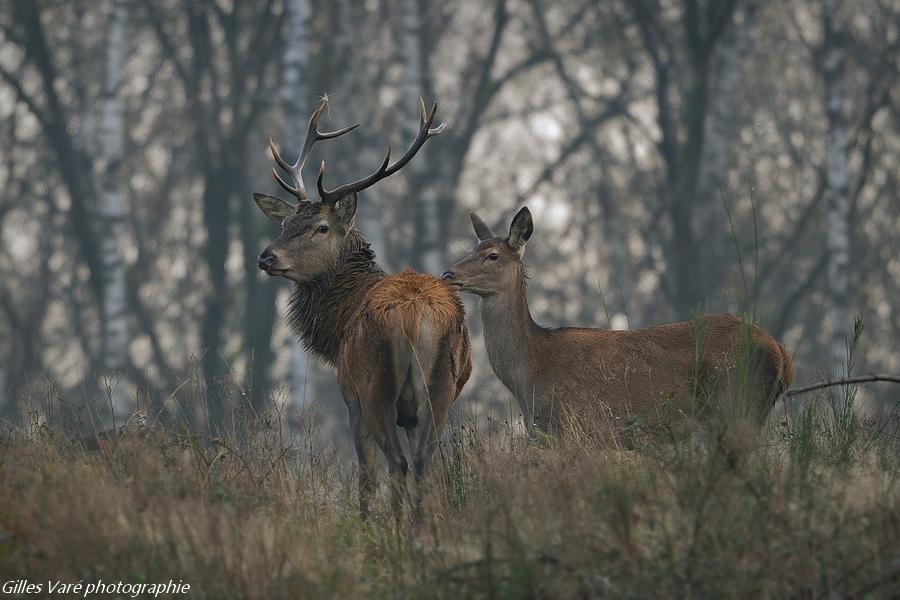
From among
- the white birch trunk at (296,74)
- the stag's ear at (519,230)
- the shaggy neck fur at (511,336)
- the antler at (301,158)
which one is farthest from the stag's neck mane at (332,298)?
the white birch trunk at (296,74)

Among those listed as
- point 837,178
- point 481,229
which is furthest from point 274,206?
point 837,178

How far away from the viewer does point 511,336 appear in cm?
892

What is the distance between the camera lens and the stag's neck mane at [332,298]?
825cm

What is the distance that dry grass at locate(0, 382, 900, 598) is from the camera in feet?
15.7

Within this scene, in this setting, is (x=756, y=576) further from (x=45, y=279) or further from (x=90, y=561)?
(x=45, y=279)

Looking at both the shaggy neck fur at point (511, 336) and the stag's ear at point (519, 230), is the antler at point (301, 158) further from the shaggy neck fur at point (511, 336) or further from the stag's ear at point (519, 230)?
the shaggy neck fur at point (511, 336)

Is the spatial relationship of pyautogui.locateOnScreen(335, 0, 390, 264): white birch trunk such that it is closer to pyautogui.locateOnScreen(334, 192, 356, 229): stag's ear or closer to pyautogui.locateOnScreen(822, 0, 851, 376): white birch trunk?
pyautogui.locateOnScreen(822, 0, 851, 376): white birch trunk

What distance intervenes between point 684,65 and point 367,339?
16746 millimetres

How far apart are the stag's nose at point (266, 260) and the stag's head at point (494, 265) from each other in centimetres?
124

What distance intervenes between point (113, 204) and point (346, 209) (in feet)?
34.2

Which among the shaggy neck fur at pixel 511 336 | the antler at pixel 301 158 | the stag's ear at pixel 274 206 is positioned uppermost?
the antler at pixel 301 158

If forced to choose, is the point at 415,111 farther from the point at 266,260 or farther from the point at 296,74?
the point at 266,260

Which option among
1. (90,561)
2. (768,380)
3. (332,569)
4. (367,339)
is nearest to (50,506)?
(90,561)

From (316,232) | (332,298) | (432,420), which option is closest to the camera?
(432,420)
